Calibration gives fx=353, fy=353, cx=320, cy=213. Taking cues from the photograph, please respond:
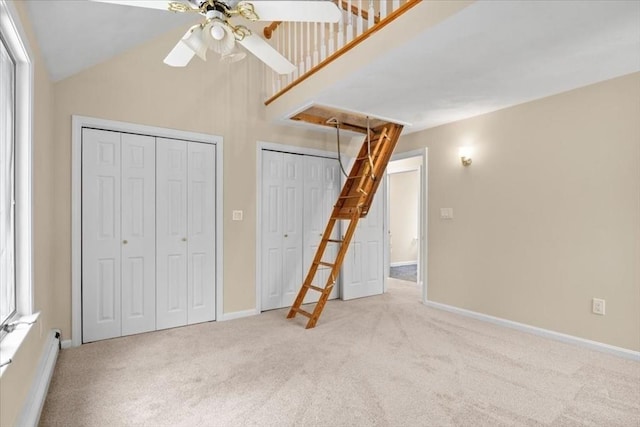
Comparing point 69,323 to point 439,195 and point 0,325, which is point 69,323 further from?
point 439,195

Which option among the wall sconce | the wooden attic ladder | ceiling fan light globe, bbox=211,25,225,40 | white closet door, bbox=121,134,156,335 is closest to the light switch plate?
the wall sconce

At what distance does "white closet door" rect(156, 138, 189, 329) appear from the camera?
3.42 meters

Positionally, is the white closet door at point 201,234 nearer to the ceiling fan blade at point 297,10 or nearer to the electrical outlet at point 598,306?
the ceiling fan blade at point 297,10

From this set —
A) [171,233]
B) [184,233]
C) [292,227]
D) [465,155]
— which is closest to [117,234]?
[171,233]

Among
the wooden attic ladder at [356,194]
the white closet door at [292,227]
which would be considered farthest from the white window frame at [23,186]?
the white closet door at [292,227]

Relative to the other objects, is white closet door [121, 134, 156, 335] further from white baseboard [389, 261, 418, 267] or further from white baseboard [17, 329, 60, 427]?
white baseboard [389, 261, 418, 267]

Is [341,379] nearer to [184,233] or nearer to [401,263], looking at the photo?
[184,233]

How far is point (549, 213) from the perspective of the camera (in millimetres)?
3252

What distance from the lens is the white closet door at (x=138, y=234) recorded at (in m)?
3.25

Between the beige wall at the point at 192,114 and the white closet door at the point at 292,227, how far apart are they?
0.35m

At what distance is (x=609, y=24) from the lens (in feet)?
6.66

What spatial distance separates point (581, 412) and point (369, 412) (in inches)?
47.5

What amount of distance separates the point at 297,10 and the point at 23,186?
1.77m

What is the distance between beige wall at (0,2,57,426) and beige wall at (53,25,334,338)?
143 mm
